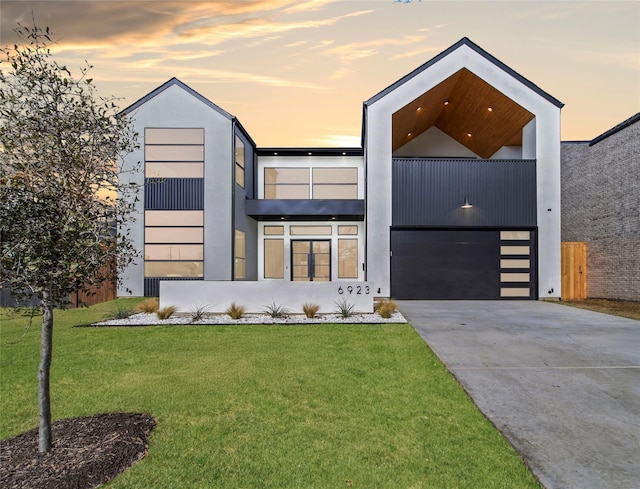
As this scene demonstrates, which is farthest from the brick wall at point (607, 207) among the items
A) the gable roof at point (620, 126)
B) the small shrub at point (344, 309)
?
the small shrub at point (344, 309)

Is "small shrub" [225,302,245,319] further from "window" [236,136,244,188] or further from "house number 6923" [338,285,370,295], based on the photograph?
"window" [236,136,244,188]

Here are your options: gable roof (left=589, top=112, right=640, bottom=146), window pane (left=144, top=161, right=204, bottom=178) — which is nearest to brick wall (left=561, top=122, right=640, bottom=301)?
gable roof (left=589, top=112, right=640, bottom=146)

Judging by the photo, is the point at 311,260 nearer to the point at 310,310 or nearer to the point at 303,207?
the point at 303,207

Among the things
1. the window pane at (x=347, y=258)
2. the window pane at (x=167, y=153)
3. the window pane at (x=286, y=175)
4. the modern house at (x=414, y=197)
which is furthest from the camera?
the window pane at (x=286, y=175)

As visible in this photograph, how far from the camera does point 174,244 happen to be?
47.2 ft

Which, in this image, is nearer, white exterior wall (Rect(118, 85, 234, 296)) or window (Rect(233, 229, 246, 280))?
white exterior wall (Rect(118, 85, 234, 296))

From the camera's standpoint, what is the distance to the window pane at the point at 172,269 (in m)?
14.4

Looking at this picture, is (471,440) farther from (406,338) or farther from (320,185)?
(320,185)

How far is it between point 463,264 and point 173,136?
13.2 meters

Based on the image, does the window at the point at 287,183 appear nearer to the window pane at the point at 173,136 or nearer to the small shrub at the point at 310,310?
the window pane at the point at 173,136

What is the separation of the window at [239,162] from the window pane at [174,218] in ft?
7.93

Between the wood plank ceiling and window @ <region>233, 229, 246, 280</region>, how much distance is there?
8.43m

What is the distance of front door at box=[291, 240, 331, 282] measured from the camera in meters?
18.7

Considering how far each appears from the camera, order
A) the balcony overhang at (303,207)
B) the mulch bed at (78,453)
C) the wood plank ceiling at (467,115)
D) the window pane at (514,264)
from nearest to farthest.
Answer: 1. the mulch bed at (78,453)
2. the window pane at (514,264)
3. the wood plank ceiling at (467,115)
4. the balcony overhang at (303,207)
